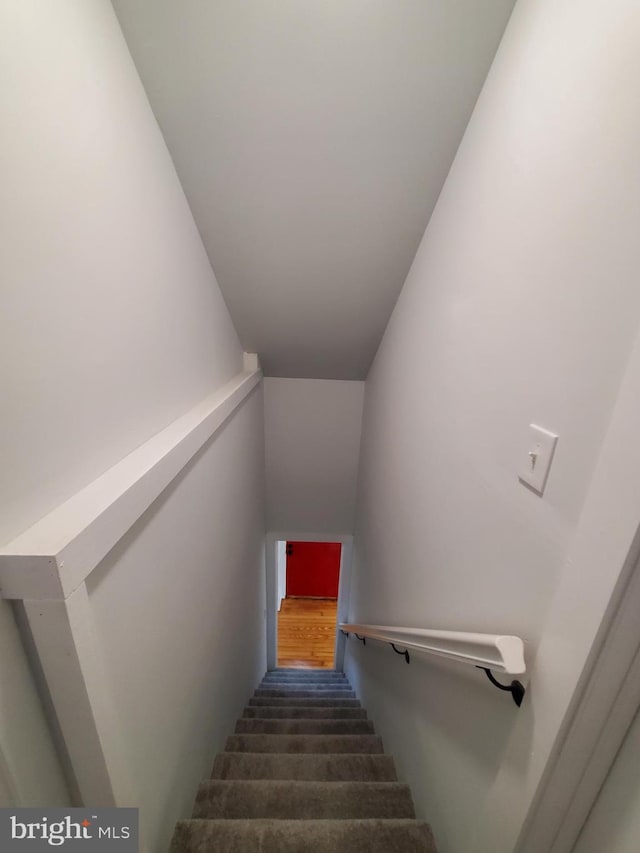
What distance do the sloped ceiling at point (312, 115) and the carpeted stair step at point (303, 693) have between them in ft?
11.0

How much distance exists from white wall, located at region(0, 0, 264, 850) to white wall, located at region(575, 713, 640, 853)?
937mm

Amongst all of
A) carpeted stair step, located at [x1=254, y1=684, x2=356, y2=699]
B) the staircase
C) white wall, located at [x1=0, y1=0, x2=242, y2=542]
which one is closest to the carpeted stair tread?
carpeted stair step, located at [x1=254, y1=684, x2=356, y2=699]

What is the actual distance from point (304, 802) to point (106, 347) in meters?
1.70

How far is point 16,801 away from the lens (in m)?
0.52

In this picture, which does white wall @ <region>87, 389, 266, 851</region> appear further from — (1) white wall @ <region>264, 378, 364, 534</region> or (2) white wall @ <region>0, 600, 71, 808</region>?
(1) white wall @ <region>264, 378, 364, 534</region>

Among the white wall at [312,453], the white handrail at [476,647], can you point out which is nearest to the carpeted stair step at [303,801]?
the white handrail at [476,647]

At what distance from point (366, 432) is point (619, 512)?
2.33 m

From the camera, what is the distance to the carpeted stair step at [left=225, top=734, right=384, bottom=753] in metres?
1.68

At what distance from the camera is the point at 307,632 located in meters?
4.51

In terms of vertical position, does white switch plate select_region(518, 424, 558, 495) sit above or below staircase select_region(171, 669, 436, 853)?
above

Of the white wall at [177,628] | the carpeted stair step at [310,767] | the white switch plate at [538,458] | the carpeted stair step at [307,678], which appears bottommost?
the carpeted stair step at [307,678]

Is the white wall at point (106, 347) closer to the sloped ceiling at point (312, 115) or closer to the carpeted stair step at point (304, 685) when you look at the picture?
the sloped ceiling at point (312, 115)

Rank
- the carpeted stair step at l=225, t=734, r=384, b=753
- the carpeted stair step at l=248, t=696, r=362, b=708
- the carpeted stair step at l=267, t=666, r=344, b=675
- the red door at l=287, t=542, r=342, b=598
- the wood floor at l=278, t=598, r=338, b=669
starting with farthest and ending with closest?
the red door at l=287, t=542, r=342, b=598 < the wood floor at l=278, t=598, r=338, b=669 < the carpeted stair step at l=267, t=666, r=344, b=675 < the carpeted stair step at l=248, t=696, r=362, b=708 < the carpeted stair step at l=225, t=734, r=384, b=753

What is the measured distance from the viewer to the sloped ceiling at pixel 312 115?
0.88 m
